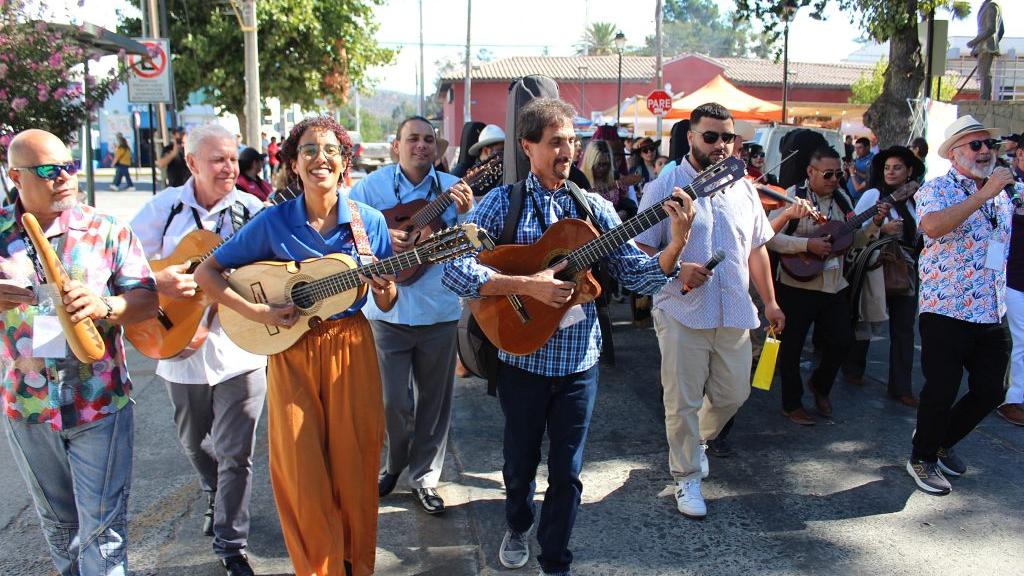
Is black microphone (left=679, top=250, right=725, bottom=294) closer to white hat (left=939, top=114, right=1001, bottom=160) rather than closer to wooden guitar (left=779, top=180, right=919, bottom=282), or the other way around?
white hat (left=939, top=114, right=1001, bottom=160)

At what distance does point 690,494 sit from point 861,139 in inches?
537

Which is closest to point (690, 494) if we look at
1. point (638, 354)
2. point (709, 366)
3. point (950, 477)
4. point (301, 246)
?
point (709, 366)

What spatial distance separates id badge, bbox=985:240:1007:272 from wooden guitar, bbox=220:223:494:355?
3.09 meters

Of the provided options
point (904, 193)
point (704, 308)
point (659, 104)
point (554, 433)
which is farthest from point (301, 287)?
point (659, 104)

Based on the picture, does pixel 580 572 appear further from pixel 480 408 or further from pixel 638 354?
pixel 638 354

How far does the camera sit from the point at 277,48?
1995 cm

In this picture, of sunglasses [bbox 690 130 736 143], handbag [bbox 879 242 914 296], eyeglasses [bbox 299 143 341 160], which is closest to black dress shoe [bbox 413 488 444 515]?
eyeglasses [bbox 299 143 341 160]

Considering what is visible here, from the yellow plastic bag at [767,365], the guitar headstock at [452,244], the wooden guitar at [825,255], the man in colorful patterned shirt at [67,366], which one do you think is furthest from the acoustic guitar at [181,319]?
the wooden guitar at [825,255]

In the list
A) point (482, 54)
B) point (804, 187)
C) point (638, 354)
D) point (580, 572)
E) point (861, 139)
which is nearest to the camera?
point (580, 572)

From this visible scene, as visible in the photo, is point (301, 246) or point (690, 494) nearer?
point (301, 246)

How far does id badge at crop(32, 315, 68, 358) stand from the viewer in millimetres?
2809

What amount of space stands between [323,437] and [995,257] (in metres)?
3.63

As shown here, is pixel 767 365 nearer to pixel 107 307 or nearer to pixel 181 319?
pixel 181 319

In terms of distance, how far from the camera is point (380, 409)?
3.44m
